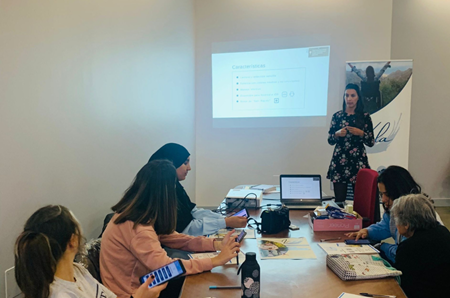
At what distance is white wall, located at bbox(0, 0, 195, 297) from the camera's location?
1.32 meters

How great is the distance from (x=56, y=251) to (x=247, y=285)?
0.66 meters

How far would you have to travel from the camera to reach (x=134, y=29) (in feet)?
8.20

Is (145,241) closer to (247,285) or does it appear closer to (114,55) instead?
(247,285)

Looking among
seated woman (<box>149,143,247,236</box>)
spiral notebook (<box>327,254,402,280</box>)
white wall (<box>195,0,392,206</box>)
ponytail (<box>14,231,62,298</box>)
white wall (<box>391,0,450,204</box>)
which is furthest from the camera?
white wall (<box>391,0,450,204</box>)

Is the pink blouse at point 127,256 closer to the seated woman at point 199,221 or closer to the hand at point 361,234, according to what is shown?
the seated woman at point 199,221

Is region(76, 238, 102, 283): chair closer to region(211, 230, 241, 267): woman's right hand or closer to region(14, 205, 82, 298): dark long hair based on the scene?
region(14, 205, 82, 298): dark long hair


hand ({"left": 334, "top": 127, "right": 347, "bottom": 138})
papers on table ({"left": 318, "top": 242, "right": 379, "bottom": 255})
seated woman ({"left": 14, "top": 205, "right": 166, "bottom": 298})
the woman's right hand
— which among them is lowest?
papers on table ({"left": 318, "top": 242, "right": 379, "bottom": 255})

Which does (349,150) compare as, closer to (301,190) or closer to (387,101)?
(301,190)

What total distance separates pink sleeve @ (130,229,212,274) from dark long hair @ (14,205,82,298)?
0.32m

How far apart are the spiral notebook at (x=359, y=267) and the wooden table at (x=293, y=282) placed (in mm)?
21

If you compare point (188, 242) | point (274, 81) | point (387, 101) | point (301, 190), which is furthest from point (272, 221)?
point (387, 101)

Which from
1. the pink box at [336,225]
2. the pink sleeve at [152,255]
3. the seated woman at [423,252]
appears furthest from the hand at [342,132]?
the pink sleeve at [152,255]

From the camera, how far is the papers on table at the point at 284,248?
1.37 metres

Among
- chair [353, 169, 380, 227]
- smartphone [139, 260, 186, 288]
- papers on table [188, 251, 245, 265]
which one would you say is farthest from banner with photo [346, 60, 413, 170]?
smartphone [139, 260, 186, 288]
